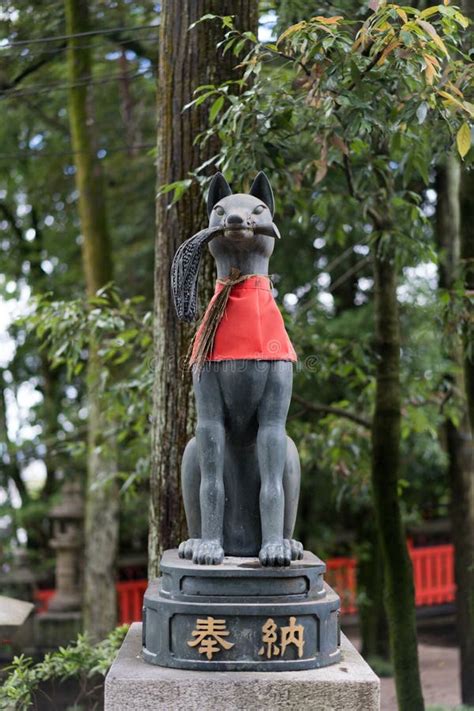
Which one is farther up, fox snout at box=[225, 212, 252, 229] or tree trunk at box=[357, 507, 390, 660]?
fox snout at box=[225, 212, 252, 229]

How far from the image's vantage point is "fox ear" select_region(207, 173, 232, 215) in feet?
14.6

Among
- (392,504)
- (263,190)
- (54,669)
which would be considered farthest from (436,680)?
(263,190)

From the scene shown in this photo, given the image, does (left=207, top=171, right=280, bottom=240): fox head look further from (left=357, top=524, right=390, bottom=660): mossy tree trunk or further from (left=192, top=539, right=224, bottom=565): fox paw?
(left=357, top=524, right=390, bottom=660): mossy tree trunk

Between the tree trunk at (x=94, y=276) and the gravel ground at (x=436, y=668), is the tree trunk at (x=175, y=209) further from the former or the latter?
the gravel ground at (x=436, y=668)

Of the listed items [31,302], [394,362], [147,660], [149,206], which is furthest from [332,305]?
[147,660]

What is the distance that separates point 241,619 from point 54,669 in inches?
94.9

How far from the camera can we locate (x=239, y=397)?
4184mm

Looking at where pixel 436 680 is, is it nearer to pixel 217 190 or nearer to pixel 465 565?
pixel 465 565

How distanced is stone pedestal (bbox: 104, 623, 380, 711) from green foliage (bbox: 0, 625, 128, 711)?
158cm

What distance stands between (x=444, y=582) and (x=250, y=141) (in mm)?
11615

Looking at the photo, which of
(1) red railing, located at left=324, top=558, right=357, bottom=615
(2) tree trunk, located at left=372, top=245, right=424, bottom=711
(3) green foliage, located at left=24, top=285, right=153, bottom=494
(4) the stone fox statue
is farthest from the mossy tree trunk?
(4) the stone fox statue

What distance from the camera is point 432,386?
24.7 feet

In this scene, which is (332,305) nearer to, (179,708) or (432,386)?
(432,386)

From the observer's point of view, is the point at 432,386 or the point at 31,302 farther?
the point at 432,386
